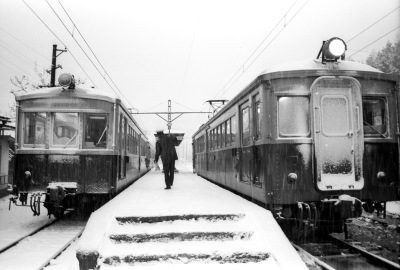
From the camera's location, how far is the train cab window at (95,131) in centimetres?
809

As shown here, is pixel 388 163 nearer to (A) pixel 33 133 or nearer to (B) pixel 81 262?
(B) pixel 81 262

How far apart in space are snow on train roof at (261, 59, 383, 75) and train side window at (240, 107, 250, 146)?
1.39 meters

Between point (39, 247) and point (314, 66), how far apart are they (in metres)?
6.05

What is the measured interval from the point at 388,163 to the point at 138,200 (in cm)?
503

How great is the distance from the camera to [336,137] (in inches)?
239

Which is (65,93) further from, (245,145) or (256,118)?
(256,118)

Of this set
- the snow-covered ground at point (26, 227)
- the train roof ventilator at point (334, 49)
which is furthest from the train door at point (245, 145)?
the snow-covered ground at point (26, 227)

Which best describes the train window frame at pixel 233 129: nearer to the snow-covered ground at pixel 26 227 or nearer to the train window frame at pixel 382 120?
the train window frame at pixel 382 120

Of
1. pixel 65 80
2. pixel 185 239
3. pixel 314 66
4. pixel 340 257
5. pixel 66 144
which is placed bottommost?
pixel 340 257

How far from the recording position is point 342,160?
606cm

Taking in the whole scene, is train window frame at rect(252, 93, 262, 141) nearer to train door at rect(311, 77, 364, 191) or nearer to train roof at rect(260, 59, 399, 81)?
train roof at rect(260, 59, 399, 81)

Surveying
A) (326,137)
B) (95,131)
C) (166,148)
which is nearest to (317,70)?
(326,137)

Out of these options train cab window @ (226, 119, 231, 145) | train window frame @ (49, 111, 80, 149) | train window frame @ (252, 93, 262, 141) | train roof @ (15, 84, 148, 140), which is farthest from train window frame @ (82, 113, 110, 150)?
train window frame @ (252, 93, 262, 141)

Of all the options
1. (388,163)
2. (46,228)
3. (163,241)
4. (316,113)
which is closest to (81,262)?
(163,241)
